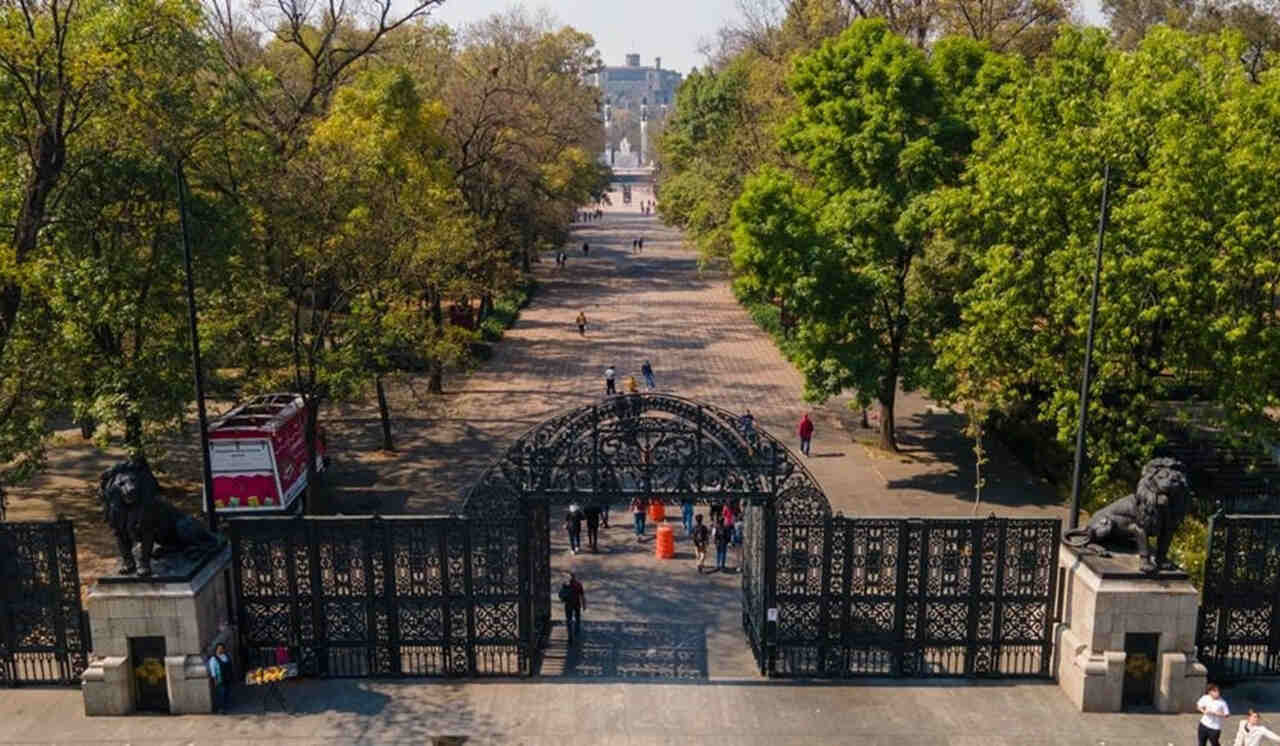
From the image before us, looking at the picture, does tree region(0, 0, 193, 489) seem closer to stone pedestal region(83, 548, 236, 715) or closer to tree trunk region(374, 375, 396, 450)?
stone pedestal region(83, 548, 236, 715)

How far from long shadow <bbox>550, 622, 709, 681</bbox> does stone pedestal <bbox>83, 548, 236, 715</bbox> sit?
17.8ft

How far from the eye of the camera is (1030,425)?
88.6 feet

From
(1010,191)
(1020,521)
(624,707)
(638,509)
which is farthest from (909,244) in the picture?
(624,707)

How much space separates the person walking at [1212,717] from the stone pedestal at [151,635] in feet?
44.8

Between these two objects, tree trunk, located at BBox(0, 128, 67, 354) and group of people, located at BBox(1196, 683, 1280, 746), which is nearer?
group of people, located at BBox(1196, 683, 1280, 746)

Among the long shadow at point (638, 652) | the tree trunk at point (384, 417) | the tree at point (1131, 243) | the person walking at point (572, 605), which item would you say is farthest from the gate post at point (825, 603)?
the tree trunk at point (384, 417)

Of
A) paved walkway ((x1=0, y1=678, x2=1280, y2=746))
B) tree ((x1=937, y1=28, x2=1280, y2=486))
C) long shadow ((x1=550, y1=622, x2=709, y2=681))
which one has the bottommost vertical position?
long shadow ((x1=550, y1=622, x2=709, y2=681))

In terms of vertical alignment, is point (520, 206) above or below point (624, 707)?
above

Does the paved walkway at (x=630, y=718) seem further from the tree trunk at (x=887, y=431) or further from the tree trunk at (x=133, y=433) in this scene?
the tree trunk at (x=887, y=431)

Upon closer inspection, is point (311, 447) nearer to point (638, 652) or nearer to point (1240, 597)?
point (638, 652)

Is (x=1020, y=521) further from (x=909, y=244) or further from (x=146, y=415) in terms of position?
(x=146, y=415)

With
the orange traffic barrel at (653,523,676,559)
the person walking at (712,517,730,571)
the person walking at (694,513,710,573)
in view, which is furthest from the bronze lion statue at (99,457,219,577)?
the person walking at (712,517,730,571)

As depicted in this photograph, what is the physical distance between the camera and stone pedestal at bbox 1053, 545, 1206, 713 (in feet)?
46.5

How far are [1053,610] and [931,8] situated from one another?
31572 mm
